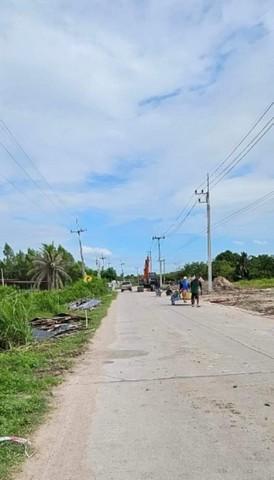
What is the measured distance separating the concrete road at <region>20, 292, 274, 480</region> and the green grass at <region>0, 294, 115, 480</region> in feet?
0.72

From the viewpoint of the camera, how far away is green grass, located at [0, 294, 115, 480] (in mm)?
5863

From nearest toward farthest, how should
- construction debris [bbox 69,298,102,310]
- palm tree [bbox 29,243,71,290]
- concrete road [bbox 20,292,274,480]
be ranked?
concrete road [bbox 20,292,274,480]
construction debris [bbox 69,298,102,310]
palm tree [bbox 29,243,71,290]

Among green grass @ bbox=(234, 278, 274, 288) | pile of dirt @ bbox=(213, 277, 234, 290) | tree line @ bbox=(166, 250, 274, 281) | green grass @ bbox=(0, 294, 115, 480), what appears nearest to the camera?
green grass @ bbox=(0, 294, 115, 480)

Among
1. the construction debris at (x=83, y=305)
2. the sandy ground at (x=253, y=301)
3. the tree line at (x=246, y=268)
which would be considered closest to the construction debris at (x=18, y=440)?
the sandy ground at (x=253, y=301)

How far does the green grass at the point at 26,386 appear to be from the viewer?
5863mm

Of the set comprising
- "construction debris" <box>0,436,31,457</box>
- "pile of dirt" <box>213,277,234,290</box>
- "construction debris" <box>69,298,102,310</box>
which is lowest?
"construction debris" <box>0,436,31,457</box>

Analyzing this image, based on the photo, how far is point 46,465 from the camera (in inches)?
211

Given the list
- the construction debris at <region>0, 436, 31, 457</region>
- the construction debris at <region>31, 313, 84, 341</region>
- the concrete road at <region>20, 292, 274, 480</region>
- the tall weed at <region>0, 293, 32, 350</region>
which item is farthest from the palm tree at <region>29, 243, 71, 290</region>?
the construction debris at <region>0, 436, 31, 457</region>

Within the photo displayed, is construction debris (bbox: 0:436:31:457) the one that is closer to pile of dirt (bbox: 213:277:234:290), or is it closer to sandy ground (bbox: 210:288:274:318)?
sandy ground (bbox: 210:288:274:318)

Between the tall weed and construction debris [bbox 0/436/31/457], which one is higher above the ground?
the tall weed

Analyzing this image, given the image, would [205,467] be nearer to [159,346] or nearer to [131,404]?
[131,404]

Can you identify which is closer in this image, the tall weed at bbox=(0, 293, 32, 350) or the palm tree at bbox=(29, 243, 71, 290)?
the tall weed at bbox=(0, 293, 32, 350)

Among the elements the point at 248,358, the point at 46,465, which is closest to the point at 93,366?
the point at 248,358

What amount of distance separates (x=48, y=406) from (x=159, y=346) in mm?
6726
